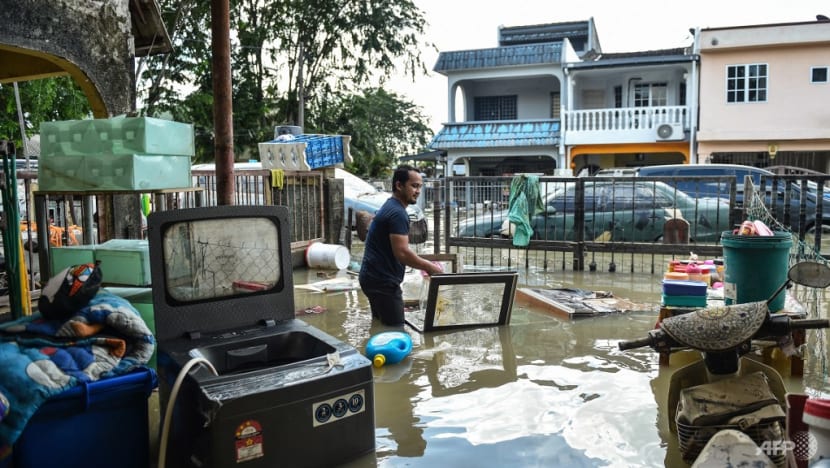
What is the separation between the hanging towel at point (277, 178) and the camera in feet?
33.7

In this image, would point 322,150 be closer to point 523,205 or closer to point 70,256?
point 523,205

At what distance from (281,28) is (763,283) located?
2144cm

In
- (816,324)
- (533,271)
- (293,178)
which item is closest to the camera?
(816,324)

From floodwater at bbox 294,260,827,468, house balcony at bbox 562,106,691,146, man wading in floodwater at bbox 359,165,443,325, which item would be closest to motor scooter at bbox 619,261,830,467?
floodwater at bbox 294,260,827,468

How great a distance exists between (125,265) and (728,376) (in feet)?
13.1

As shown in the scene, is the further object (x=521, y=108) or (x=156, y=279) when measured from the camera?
(x=521, y=108)

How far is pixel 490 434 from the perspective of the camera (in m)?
3.96

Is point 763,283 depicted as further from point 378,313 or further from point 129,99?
point 129,99

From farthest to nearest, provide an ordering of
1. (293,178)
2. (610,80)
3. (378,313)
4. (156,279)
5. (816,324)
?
(610,80), (293,178), (378,313), (156,279), (816,324)

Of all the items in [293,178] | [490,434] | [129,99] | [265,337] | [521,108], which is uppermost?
[521,108]

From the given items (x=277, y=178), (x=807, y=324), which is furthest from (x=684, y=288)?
(x=277, y=178)

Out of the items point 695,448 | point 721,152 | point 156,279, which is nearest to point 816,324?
point 695,448

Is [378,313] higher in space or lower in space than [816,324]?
lower

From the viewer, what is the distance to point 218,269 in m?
4.03
